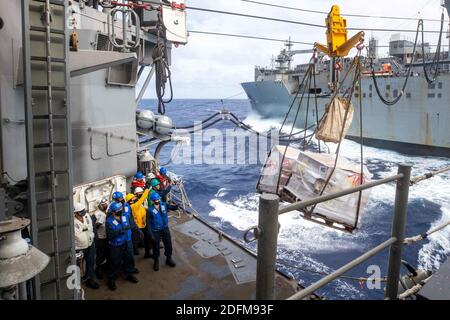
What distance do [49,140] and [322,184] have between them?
3.58 meters

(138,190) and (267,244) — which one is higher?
(267,244)

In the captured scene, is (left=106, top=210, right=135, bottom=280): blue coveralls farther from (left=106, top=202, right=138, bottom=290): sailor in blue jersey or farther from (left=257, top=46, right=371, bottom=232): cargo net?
(left=257, top=46, right=371, bottom=232): cargo net

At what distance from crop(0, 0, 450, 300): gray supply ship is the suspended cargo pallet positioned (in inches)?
41.3

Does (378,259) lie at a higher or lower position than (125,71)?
lower

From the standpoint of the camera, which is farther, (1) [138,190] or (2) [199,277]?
(1) [138,190]

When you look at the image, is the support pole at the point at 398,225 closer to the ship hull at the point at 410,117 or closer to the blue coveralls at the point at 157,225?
the blue coveralls at the point at 157,225

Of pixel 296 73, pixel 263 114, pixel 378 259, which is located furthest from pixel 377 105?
pixel 378 259

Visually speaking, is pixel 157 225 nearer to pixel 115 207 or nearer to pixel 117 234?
pixel 117 234

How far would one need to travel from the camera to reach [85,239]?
5.79 metres

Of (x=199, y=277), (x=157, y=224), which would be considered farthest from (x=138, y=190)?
(x=199, y=277)

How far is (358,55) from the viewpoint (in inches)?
186

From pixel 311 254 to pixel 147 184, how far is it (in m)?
6.17
